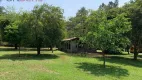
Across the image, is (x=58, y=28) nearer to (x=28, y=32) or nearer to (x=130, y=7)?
(x=28, y=32)

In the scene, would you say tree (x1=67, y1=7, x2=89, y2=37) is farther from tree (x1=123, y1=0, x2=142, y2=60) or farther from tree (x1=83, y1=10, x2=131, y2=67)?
tree (x1=83, y1=10, x2=131, y2=67)

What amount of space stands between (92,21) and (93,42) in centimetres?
247

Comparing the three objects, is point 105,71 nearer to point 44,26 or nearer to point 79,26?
point 44,26

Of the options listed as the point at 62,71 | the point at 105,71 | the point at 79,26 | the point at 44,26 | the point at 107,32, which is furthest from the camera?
the point at 79,26

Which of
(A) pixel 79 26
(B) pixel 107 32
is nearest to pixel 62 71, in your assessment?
(B) pixel 107 32

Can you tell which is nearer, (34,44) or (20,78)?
(20,78)

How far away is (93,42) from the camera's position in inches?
815

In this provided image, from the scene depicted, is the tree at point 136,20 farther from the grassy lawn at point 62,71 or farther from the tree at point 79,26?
the grassy lawn at point 62,71

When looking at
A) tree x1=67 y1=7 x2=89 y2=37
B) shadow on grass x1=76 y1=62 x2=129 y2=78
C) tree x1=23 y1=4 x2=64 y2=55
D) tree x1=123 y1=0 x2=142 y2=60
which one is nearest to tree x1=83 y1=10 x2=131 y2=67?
shadow on grass x1=76 y1=62 x2=129 y2=78

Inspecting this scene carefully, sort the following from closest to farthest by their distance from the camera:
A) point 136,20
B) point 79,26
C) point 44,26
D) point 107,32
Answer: point 107,32 → point 136,20 → point 44,26 → point 79,26

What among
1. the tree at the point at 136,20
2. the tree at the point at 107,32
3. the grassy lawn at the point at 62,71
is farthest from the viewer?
the tree at the point at 136,20

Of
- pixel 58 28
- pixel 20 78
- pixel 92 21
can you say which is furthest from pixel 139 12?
pixel 20 78

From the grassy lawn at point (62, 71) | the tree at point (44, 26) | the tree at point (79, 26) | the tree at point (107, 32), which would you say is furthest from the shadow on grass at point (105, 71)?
the tree at point (79, 26)

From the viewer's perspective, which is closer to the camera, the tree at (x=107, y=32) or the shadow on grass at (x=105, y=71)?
the shadow on grass at (x=105, y=71)
